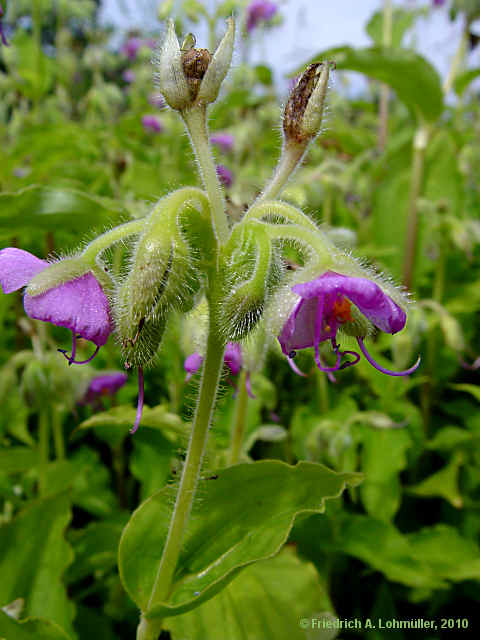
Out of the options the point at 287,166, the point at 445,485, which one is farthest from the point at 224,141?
the point at 287,166

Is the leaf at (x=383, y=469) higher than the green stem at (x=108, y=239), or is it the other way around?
the green stem at (x=108, y=239)

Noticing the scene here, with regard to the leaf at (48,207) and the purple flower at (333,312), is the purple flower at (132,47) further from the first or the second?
the purple flower at (333,312)

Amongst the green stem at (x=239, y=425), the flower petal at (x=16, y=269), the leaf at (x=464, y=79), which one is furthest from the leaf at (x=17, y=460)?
the leaf at (x=464, y=79)

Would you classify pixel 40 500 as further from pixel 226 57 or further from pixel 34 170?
pixel 34 170

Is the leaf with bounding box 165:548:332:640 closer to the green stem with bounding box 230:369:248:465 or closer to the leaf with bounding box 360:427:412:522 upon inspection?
the green stem with bounding box 230:369:248:465

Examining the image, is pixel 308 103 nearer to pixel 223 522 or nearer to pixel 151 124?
pixel 223 522
